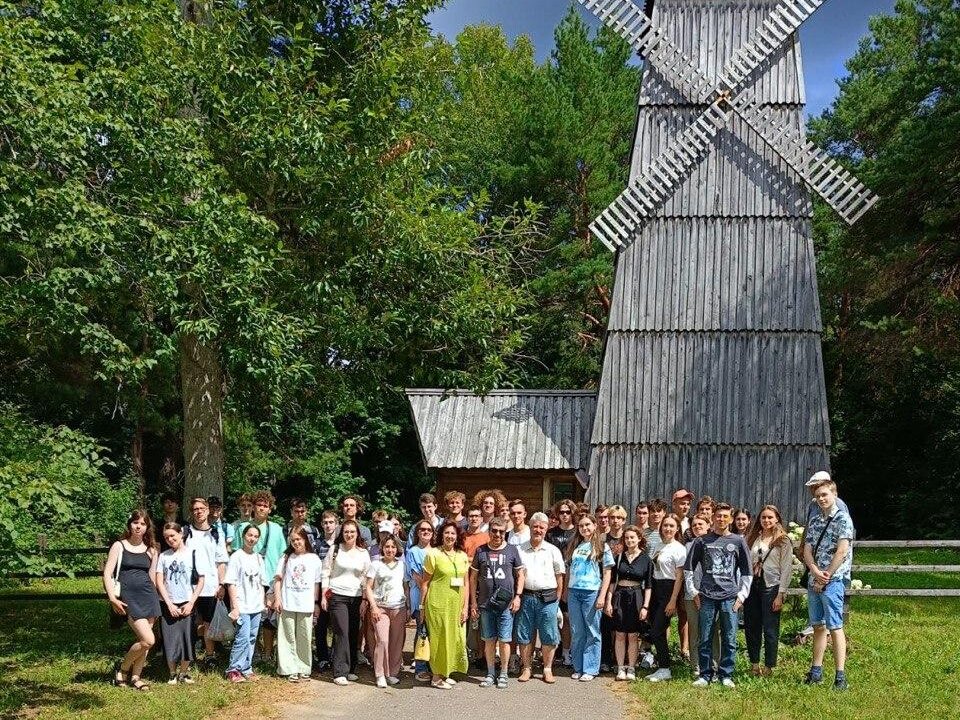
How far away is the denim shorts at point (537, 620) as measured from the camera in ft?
31.2

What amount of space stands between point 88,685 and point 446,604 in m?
3.32

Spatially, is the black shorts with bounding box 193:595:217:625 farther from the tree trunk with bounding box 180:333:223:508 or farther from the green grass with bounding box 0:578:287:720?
the tree trunk with bounding box 180:333:223:508

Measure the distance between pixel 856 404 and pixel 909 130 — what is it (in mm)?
9317

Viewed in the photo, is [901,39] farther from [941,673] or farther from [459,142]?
[941,673]

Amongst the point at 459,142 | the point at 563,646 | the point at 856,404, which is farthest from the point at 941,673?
the point at 459,142

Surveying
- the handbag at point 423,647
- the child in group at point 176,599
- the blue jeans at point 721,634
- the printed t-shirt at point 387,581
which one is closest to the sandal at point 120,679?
the child in group at point 176,599

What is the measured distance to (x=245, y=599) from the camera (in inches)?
377

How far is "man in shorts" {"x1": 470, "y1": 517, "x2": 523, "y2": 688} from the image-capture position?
939cm

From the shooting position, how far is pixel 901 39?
34.7 metres

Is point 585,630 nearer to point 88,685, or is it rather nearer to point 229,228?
point 88,685

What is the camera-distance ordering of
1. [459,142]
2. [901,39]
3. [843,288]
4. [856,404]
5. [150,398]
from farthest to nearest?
[901,39], [459,142], [856,404], [843,288], [150,398]

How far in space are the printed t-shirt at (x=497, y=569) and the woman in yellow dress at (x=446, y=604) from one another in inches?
6.9

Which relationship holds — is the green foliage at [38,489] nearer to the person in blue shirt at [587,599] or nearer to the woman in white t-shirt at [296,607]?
the woman in white t-shirt at [296,607]

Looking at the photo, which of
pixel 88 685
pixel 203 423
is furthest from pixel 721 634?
pixel 203 423
